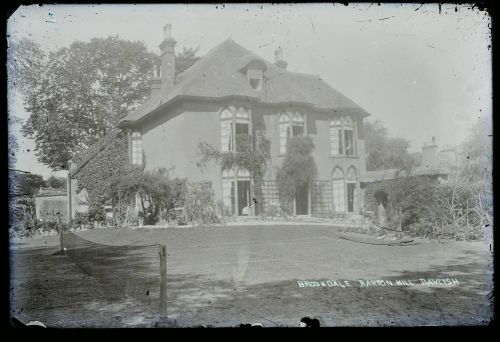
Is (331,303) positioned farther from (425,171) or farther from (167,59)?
(167,59)

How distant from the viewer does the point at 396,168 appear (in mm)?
7809

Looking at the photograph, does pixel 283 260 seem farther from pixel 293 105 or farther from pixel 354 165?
pixel 293 105

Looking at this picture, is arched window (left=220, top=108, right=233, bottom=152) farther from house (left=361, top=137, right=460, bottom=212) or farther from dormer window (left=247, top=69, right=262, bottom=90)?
house (left=361, top=137, right=460, bottom=212)

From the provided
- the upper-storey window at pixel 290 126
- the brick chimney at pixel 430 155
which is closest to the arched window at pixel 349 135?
the upper-storey window at pixel 290 126

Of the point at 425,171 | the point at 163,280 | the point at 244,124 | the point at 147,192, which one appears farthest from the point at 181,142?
the point at 425,171

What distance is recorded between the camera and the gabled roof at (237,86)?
6871mm

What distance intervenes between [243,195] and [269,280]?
1.67 m

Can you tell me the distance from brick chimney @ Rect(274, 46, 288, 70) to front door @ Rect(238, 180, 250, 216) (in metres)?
2.07

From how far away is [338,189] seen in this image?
7.85m

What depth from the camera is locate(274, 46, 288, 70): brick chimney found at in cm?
621

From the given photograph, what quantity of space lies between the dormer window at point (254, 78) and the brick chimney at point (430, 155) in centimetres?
324

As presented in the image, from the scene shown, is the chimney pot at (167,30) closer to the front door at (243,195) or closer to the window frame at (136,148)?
the window frame at (136,148)
